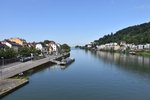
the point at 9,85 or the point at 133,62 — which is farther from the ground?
the point at 9,85

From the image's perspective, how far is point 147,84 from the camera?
3653 centimetres

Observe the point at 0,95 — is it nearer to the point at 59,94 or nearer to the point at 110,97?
the point at 59,94

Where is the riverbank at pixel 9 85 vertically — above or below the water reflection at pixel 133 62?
above

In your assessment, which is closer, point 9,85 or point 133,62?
point 9,85

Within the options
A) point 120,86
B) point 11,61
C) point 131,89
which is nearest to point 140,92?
point 131,89

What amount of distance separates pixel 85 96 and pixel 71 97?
4.73 ft

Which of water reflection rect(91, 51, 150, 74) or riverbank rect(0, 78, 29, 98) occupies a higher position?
riverbank rect(0, 78, 29, 98)

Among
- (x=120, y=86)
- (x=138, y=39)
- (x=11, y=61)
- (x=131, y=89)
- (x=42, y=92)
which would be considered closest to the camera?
(x=42, y=92)

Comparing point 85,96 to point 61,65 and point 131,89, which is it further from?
point 61,65

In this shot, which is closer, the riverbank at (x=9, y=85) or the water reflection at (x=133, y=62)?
the riverbank at (x=9, y=85)

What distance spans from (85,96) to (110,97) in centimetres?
248

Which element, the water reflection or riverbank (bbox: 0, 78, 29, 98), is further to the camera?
the water reflection

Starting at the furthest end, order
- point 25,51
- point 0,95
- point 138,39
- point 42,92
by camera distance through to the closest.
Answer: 1. point 138,39
2. point 25,51
3. point 42,92
4. point 0,95

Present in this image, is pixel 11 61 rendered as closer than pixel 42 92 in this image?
No
